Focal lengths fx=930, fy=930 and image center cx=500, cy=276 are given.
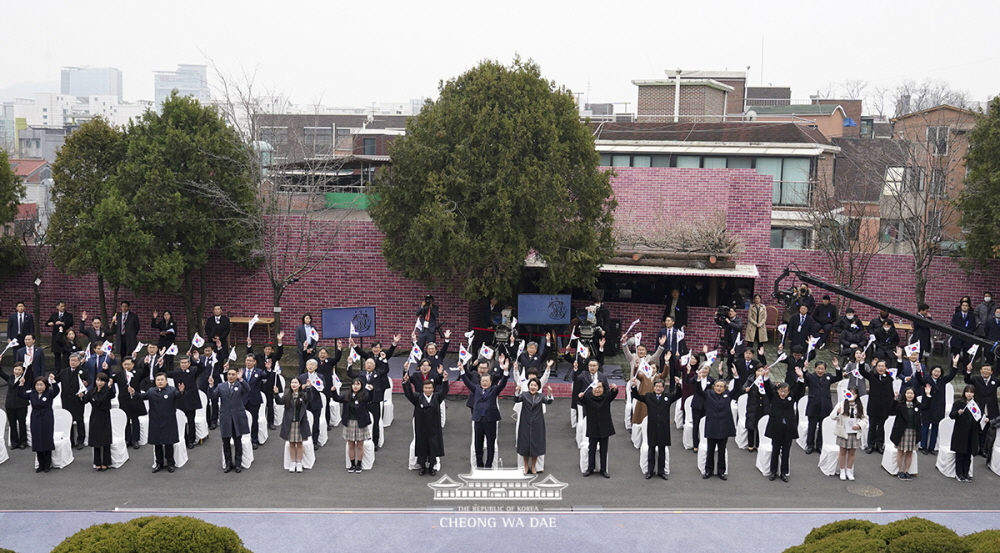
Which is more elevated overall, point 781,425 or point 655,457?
point 781,425

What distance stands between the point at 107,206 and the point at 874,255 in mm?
17372

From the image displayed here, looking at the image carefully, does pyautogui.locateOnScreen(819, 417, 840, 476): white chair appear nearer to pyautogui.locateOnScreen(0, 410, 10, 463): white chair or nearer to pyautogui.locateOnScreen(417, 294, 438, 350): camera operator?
pyautogui.locateOnScreen(417, 294, 438, 350): camera operator

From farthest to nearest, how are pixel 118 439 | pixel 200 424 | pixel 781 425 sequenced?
pixel 200 424 → pixel 118 439 → pixel 781 425

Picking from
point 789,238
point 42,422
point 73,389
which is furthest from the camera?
point 789,238

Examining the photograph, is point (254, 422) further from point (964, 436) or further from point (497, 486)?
point (964, 436)

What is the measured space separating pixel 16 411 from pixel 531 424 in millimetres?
7978

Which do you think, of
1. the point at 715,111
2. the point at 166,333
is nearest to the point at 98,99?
the point at 715,111

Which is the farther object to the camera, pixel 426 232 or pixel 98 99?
pixel 98 99

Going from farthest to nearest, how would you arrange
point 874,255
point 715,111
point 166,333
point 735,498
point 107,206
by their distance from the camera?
point 715,111 → point 874,255 → point 107,206 → point 166,333 → point 735,498

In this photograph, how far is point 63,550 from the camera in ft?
24.6

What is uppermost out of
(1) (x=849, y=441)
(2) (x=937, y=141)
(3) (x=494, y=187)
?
(2) (x=937, y=141)

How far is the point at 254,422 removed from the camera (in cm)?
1446

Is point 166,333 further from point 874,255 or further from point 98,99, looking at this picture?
point 98,99

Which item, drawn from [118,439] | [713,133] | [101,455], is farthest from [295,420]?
→ [713,133]
